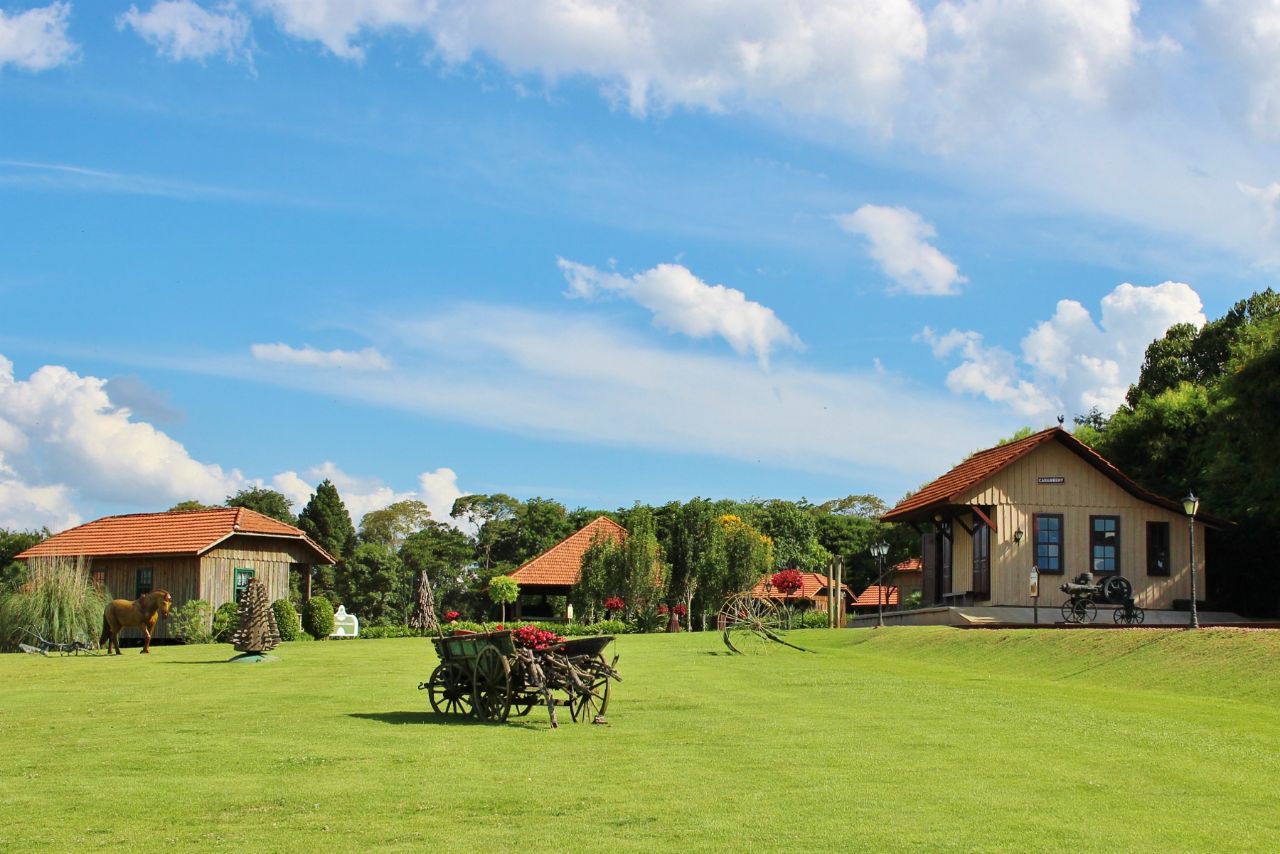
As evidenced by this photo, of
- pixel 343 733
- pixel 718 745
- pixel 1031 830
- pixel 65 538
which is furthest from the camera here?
pixel 65 538

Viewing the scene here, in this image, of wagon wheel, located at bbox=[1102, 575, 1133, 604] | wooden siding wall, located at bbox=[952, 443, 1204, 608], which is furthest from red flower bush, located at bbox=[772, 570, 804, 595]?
wagon wheel, located at bbox=[1102, 575, 1133, 604]

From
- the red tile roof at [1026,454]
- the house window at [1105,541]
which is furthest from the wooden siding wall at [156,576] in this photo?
the house window at [1105,541]

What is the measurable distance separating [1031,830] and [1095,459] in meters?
25.9

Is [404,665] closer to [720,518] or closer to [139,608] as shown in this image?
[139,608]

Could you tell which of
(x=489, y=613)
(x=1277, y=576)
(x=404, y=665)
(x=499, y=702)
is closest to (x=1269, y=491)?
(x=1277, y=576)

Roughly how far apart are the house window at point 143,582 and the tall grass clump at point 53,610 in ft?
24.1

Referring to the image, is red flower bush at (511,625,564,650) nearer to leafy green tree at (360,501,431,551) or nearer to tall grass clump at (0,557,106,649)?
tall grass clump at (0,557,106,649)

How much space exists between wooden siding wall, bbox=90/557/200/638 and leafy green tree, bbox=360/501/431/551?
39763 mm

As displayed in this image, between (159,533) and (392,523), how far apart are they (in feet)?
130

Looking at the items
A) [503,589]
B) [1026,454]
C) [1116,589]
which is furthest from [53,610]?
[1116,589]

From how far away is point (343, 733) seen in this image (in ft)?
45.7

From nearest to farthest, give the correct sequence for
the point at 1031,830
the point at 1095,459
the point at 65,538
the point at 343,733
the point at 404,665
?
the point at 1031,830
the point at 343,733
the point at 404,665
the point at 1095,459
the point at 65,538

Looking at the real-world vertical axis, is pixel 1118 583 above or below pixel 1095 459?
below

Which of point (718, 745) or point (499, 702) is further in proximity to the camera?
point (499, 702)
